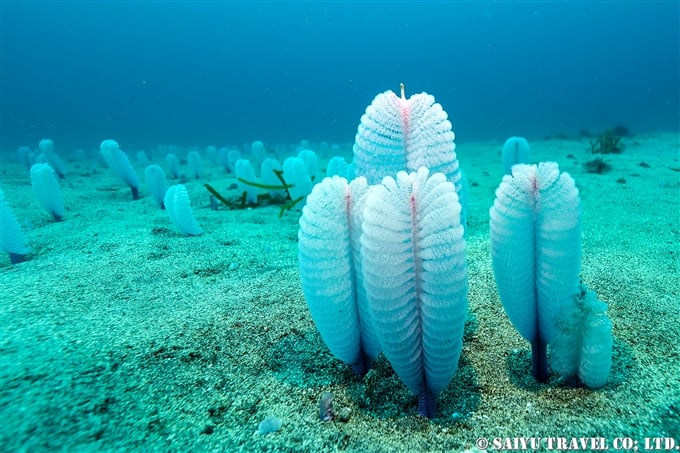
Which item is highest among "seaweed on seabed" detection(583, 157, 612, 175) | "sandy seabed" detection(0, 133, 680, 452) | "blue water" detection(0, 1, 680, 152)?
"blue water" detection(0, 1, 680, 152)

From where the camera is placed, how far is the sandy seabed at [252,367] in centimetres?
111

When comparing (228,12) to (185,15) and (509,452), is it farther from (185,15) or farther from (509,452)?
(509,452)

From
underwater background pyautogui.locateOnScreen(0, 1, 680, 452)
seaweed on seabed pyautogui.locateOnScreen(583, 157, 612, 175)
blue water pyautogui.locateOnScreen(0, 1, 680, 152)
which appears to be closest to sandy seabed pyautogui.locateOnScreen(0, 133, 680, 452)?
underwater background pyautogui.locateOnScreen(0, 1, 680, 452)

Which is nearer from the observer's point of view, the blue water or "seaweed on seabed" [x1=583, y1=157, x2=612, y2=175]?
"seaweed on seabed" [x1=583, y1=157, x2=612, y2=175]

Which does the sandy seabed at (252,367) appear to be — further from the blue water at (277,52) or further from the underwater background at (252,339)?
the blue water at (277,52)

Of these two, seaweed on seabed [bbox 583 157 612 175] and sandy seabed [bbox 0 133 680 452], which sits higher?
seaweed on seabed [bbox 583 157 612 175]

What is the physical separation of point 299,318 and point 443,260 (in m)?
1.03

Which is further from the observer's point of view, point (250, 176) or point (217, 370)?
point (250, 176)

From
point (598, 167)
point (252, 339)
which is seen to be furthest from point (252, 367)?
point (598, 167)

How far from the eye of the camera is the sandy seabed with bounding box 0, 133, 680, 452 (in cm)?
111

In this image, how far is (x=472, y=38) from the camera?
90250 mm

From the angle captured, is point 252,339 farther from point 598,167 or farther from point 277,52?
point 277,52

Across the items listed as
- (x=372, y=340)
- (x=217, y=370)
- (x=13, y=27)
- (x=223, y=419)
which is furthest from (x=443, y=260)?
Answer: (x=13, y=27)

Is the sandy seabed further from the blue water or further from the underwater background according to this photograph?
the blue water
